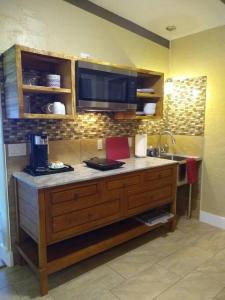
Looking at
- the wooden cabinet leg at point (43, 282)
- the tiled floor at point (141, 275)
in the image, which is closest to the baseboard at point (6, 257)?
the tiled floor at point (141, 275)

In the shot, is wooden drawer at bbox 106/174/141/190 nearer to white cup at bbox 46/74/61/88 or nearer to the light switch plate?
the light switch plate

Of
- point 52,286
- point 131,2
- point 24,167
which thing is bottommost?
point 52,286

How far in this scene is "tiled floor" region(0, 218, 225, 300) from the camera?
191 centimetres

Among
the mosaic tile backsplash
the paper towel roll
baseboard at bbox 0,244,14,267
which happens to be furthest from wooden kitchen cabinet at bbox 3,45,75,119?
baseboard at bbox 0,244,14,267

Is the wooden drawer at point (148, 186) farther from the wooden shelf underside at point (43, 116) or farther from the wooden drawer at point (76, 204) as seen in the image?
the wooden shelf underside at point (43, 116)

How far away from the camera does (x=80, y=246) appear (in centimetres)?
216

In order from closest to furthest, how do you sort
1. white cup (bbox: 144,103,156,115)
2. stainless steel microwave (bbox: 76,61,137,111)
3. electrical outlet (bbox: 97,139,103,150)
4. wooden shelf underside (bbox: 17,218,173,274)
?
wooden shelf underside (bbox: 17,218,173,274) < stainless steel microwave (bbox: 76,61,137,111) < electrical outlet (bbox: 97,139,103,150) < white cup (bbox: 144,103,156,115)

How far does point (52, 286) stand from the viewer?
200cm

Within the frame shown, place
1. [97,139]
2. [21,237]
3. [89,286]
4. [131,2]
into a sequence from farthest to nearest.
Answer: [97,139] < [131,2] < [21,237] < [89,286]

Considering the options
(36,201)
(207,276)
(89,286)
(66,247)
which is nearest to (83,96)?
(36,201)

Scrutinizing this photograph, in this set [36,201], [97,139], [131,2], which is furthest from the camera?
[97,139]

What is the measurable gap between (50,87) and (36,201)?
0.96 metres

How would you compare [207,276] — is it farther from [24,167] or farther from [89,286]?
[24,167]

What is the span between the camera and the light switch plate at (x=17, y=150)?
2145mm
